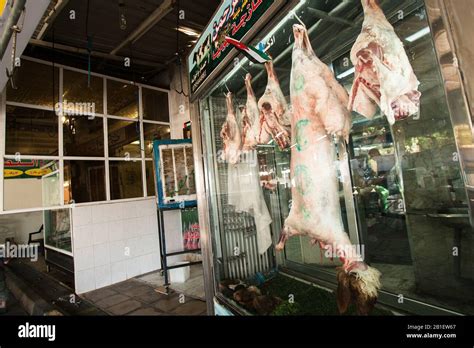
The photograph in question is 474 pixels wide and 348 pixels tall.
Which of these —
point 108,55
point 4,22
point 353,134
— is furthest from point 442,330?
point 108,55

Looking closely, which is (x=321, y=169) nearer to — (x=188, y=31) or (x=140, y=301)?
(x=140, y=301)

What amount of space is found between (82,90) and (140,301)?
484 centimetres

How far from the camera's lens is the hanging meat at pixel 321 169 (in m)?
1.46

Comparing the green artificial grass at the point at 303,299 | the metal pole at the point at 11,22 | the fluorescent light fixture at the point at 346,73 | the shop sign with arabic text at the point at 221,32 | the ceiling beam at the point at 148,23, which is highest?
the ceiling beam at the point at 148,23

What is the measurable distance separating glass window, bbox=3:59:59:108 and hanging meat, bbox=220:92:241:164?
414 centimetres

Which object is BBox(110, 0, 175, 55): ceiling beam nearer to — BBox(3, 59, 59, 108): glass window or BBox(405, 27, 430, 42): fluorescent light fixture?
BBox(3, 59, 59, 108): glass window

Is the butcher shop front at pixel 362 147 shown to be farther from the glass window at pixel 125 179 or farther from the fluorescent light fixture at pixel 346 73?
the glass window at pixel 125 179

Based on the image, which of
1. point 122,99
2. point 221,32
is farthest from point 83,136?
point 221,32

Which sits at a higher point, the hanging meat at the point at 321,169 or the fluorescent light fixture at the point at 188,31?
the fluorescent light fixture at the point at 188,31

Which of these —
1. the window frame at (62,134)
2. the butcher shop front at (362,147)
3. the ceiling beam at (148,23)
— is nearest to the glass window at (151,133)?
the window frame at (62,134)

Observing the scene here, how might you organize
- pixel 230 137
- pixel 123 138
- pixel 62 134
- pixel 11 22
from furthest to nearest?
1. pixel 123 138
2. pixel 62 134
3. pixel 230 137
4. pixel 11 22

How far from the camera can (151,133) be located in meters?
6.72

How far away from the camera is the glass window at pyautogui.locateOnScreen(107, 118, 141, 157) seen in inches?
238

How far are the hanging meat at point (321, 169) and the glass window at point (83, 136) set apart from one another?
542 centimetres
